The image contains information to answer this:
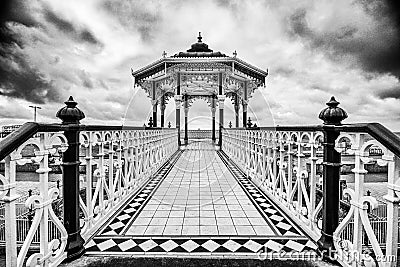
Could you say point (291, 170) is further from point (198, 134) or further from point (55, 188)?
point (198, 134)

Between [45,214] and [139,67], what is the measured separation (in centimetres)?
1357

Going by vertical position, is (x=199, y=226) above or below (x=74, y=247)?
below

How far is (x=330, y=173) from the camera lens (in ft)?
7.17

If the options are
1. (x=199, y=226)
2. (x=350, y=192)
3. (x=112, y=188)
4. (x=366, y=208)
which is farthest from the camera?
(x=112, y=188)

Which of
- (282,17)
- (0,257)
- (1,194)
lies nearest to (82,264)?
(1,194)

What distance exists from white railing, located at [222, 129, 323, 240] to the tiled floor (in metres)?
0.46

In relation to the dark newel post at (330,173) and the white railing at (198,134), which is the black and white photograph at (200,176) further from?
the white railing at (198,134)

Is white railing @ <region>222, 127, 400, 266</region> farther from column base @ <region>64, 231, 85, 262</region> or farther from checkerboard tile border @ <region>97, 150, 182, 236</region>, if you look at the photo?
column base @ <region>64, 231, 85, 262</region>

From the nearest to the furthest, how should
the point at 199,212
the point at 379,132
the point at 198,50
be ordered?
the point at 379,132 < the point at 199,212 < the point at 198,50

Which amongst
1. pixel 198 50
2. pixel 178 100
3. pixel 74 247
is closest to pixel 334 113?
pixel 74 247

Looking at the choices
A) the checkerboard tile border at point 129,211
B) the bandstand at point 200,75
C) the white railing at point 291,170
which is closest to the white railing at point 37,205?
the checkerboard tile border at point 129,211

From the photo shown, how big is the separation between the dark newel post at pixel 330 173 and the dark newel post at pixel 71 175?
2.37m

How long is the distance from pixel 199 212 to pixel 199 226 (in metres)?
0.51

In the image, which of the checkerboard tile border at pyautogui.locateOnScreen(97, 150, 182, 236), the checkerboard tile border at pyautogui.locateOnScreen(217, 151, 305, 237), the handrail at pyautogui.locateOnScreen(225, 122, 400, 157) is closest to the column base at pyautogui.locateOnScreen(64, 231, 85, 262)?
the checkerboard tile border at pyautogui.locateOnScreen(97, 150, 182, 236)
